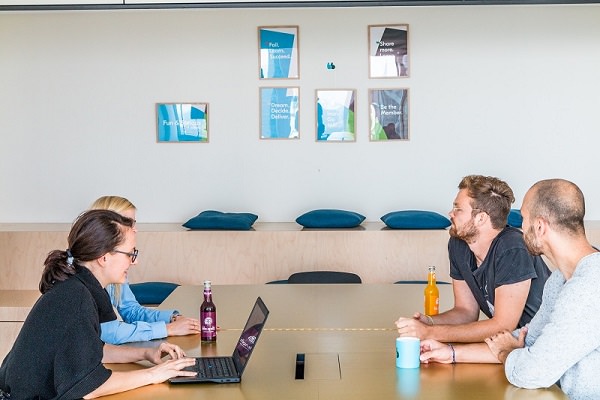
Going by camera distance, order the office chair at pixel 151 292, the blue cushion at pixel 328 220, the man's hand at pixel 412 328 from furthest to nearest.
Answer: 1. the blue cushion at pixel 328 220
2. the office chair at pixel 151 292
3. the man's hand at pixel 412 328

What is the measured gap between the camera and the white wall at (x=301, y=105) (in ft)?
19.9

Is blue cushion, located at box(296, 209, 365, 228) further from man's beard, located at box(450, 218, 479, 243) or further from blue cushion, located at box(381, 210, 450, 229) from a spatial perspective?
man's beard, located at box(450, 218, 479, 243)

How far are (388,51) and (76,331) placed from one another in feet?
13.4

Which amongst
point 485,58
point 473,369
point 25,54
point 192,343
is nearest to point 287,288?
point 192,343

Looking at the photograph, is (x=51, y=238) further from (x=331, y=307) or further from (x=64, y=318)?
(x=64, y=318)

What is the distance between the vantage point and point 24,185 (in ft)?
20.6

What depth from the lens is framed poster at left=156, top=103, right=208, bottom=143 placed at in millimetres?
6145

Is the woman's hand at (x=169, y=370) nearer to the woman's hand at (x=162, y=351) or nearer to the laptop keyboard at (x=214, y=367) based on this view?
the laptop keyboard at (x=214, y=367)

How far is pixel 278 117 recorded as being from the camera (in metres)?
6.14

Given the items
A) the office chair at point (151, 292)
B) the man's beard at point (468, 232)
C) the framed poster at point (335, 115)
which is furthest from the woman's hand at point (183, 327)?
the framed poster at point (335, 115)

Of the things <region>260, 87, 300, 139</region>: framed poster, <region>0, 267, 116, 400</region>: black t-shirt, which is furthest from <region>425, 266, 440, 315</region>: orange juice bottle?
<region>260, 87, 300, 139</region>: framed poster

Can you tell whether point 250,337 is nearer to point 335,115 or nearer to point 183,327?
point 183,327

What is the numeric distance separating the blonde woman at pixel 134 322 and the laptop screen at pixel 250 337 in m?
0.47

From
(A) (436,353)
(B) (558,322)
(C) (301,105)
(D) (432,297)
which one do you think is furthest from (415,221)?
(B) (558,322)
